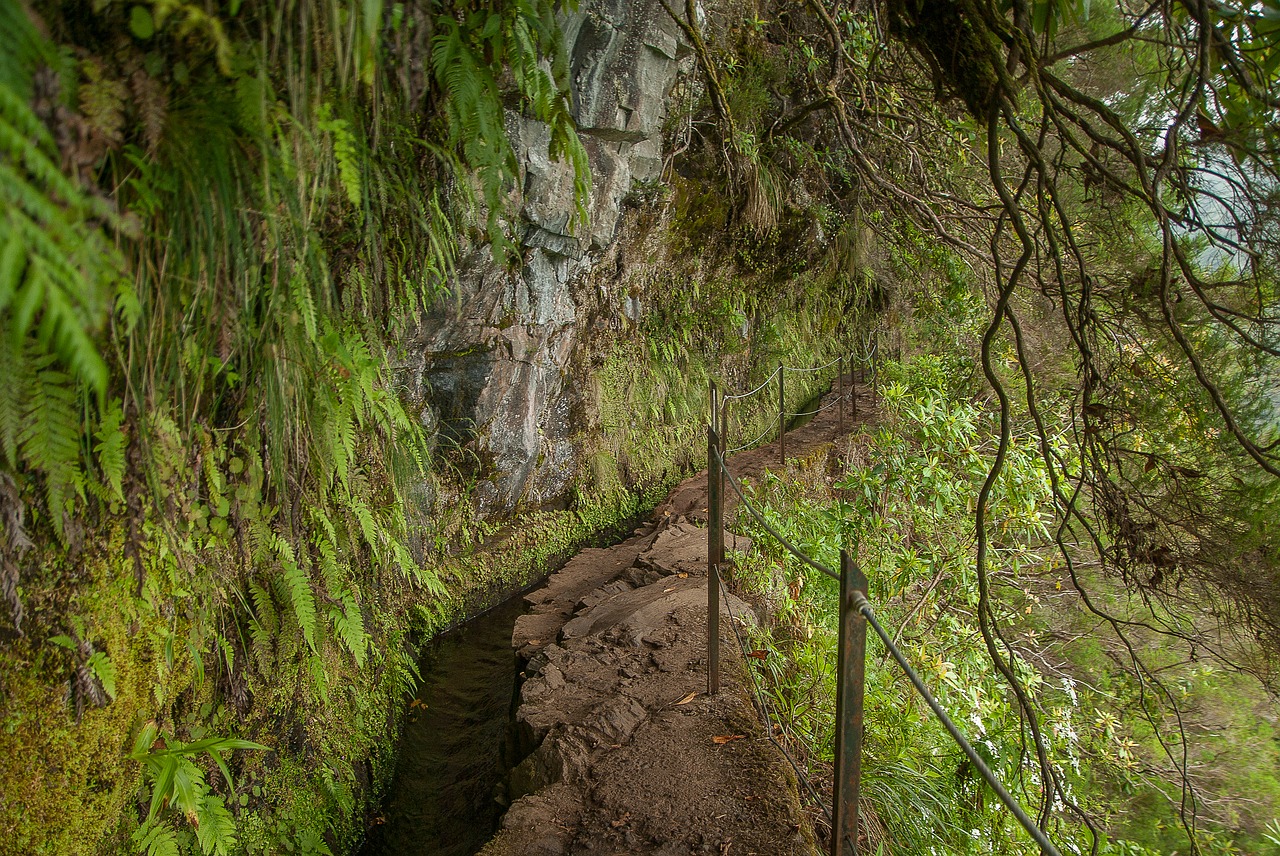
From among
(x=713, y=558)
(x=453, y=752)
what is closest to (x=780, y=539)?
(x=713, y=558)

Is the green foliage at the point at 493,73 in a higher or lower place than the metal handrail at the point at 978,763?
higher

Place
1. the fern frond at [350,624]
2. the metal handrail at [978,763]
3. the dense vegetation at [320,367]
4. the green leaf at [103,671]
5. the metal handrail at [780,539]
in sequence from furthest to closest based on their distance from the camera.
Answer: the fern frond at [350,624], the green leaf at [103,671], the metal handrail at [780,539], the dense vegetation at [320,367], the metal handrail at [978,763]

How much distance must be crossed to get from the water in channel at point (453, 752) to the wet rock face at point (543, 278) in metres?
1.52

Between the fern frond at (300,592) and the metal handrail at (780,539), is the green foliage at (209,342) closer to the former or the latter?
the fern frond at (300,592)

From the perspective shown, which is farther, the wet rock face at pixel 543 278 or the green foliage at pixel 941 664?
the wet rock face at pixel 543 278

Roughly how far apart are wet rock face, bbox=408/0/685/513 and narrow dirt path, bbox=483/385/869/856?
6.59ft

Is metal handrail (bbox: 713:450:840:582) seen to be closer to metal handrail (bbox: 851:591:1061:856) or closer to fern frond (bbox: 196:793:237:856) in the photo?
metal handrail (bbox: 851:591:1061:856)

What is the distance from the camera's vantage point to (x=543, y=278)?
6.52m

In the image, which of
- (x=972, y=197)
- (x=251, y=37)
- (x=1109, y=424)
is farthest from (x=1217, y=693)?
(x=251, y=37)

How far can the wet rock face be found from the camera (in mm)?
5602

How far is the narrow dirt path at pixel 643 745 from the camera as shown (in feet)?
8.72

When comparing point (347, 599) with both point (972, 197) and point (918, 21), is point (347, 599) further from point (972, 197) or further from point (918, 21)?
point (972, 197)

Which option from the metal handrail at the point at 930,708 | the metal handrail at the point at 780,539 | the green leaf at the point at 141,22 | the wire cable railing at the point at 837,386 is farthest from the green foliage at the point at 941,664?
the green leaf at the point at 141,22

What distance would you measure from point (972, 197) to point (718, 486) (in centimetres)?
612
